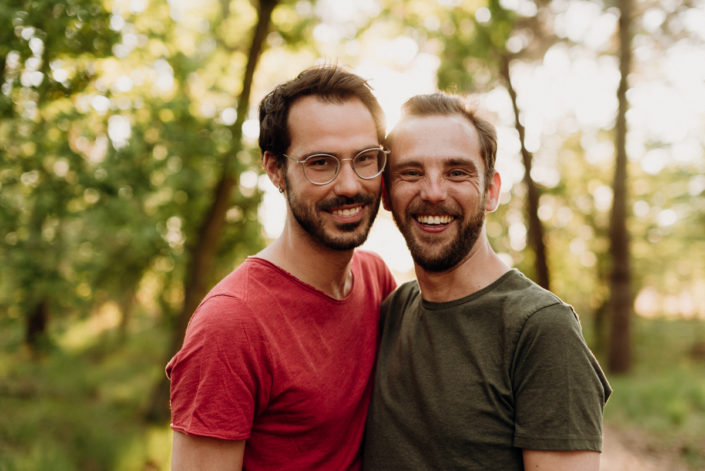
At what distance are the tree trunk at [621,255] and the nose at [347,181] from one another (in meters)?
12.4

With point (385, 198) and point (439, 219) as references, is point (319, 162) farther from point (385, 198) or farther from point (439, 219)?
point (439, 219)

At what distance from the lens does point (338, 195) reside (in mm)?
2531

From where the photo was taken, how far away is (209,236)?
30.1 ft

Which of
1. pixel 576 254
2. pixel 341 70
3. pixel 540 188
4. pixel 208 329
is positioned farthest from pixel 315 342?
A: pixel 576 254

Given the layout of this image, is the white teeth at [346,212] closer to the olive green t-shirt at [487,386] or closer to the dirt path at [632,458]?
the olive green t-shirt at [487,386]

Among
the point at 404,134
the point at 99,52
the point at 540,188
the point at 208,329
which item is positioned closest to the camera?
the point at 208,329

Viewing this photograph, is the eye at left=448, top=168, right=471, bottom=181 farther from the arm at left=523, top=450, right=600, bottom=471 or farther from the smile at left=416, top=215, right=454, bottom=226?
the arm at left=523, top=450, right=600, bottom=471

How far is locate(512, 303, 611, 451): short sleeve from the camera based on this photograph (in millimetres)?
1911

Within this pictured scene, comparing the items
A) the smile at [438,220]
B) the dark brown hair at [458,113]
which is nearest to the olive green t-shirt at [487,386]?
the smile at [438,220]

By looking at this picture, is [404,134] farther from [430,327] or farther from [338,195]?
[430,327]

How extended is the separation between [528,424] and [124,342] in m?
16.8

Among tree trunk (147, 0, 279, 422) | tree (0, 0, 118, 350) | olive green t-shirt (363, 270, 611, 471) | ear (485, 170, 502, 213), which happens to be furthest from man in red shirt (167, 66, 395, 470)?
tree trunk (147, 0, 279, 422)

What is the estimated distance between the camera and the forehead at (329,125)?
2537 millimetres

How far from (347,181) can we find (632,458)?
22.6 feet
